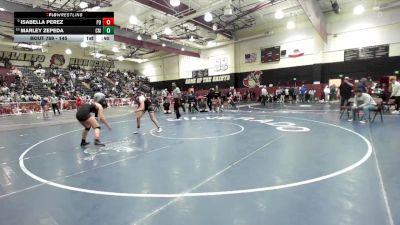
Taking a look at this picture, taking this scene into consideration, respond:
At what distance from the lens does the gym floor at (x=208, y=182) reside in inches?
105

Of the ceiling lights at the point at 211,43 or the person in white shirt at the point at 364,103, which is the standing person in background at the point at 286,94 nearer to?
the ceiling lights at the point at 211,43

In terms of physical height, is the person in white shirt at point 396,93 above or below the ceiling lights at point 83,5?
below

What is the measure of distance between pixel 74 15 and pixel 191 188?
368 inches

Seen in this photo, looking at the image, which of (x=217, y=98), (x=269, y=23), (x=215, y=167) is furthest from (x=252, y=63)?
(x=215, y=167)

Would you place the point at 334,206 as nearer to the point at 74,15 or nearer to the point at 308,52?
the point at 74,15

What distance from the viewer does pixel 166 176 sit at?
3.94 meters

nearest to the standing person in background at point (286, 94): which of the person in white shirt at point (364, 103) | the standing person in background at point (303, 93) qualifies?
the standing person in background at point (303, 93)

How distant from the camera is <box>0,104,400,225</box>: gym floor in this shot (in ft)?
8.72
